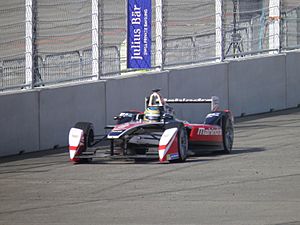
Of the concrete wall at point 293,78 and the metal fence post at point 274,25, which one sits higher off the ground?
the metal fence post at point 274,25

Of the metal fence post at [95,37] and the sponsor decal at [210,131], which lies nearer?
the sponsor decal at [210,131]

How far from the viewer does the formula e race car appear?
47.6 ft

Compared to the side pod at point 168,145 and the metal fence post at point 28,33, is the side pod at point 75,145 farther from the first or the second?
the metal fence post at point 28,33

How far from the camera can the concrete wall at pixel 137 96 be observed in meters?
16.5

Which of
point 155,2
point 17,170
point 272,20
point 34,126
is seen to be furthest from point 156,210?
point 272,20

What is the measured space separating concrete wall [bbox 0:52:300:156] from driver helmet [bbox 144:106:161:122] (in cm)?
223

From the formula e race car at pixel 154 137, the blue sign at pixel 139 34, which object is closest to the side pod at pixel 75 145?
the formula e race car at pixel 154 137

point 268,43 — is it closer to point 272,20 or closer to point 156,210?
point 272,20

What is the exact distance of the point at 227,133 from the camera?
1593cm

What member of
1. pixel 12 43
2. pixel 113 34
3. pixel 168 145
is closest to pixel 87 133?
pixel 168 145

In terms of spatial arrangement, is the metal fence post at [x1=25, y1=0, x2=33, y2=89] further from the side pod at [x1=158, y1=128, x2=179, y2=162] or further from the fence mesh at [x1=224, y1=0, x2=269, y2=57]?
the fence mesh at [x1=224, y1=0, x2=269, y2=57]

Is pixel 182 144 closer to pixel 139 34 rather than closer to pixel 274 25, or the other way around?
pixel 139 34

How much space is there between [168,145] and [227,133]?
1.85 meters

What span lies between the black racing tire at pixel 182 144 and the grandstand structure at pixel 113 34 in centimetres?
339
